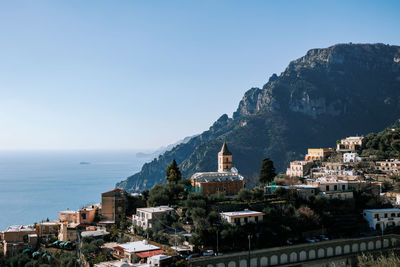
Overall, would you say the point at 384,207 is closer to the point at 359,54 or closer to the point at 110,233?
the point at 110,233

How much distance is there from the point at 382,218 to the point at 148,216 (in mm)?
22017

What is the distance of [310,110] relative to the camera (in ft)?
487

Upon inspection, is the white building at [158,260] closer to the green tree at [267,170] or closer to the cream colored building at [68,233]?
the cream colored building at [68,233]

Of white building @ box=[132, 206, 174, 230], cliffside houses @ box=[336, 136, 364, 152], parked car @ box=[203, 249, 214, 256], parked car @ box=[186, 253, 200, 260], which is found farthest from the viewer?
cliffside houses @ box=[336, 136, 364, 152]

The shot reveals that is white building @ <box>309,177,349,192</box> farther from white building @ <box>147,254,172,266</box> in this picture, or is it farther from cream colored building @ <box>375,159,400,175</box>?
white building @ <box>147,254,172,266</box>

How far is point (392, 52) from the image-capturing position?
16362 cm

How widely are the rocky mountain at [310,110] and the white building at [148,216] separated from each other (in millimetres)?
90076

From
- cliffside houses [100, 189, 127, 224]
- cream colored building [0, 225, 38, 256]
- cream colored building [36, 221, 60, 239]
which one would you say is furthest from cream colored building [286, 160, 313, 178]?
cream colored building [0, 225, 38, 256]

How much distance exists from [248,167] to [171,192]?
298 ft

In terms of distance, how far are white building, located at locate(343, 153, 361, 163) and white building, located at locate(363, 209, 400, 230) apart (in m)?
22.1

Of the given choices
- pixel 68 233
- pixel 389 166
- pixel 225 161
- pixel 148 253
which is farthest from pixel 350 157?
pixel 68 233

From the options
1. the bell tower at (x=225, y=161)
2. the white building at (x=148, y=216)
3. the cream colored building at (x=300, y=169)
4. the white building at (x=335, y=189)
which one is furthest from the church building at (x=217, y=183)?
the cream colored building at (x=300, y=169)

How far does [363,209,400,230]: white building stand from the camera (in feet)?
128

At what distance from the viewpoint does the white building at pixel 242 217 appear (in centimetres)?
3381
